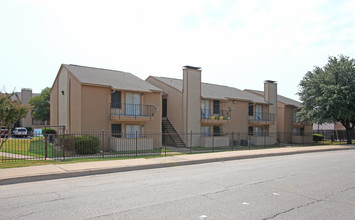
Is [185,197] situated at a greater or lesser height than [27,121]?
lesser

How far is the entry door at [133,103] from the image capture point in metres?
22.5

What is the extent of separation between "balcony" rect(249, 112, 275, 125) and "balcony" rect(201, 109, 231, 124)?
173 inches

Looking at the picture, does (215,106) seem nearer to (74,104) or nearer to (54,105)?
(74,104)

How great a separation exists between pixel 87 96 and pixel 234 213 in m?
17.2

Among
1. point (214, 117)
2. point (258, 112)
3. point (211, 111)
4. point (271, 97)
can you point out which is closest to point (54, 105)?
point (211, 111)

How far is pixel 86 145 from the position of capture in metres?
18.0

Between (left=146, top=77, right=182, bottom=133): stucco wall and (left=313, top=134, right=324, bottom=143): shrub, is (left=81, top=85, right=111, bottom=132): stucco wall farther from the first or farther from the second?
(left=313, top=134, right=324, bottom=143): shrub

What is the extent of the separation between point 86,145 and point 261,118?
71.5 ft

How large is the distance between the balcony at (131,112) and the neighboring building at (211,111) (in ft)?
12.4

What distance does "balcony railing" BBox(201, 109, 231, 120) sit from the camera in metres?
27.4

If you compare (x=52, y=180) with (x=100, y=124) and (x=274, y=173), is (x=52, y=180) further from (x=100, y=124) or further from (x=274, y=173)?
(x=100, y=124)

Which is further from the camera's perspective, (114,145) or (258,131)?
(258,131)

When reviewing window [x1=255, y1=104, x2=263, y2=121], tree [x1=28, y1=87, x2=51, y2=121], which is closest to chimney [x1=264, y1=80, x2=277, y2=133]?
window [x1=255, y1=104, x2=263, y2=121]

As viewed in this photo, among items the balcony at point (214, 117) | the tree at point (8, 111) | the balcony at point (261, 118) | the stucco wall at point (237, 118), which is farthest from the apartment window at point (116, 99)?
the balcony at point (261, 118)
